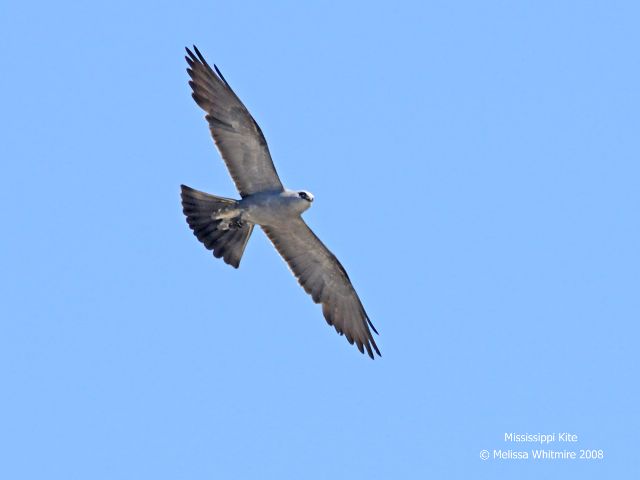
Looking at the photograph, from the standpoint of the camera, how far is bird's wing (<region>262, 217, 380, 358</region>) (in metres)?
27.0

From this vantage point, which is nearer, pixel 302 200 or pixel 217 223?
pixel 302 200

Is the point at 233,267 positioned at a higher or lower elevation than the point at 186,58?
lower

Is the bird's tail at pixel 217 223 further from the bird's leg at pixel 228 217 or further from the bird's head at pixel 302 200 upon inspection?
the bird's head at pixel 302 200

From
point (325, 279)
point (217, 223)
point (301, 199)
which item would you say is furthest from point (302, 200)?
point (325, 279)

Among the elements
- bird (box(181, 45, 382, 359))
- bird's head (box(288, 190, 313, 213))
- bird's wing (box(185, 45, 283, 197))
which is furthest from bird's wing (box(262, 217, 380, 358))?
bird's wing (box(185, 45, 283, 197))

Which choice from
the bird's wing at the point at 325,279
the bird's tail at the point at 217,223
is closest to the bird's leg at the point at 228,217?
the bird's tail at the point at 217,223

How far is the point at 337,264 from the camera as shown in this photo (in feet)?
89.9

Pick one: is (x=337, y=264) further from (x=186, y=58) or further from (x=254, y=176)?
(x=186, y=58)

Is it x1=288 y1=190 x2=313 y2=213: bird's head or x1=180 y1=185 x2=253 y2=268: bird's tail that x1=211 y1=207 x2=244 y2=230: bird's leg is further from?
x1=288 y1=190 x2=313 y2=213: bird's head

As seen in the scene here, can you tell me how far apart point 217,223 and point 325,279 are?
270 cm

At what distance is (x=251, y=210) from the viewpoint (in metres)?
26.0

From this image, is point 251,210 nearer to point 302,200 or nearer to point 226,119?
point 302,200

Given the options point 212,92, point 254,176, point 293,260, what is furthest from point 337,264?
point 212,92

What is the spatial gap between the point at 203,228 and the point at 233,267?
3.11 feet
